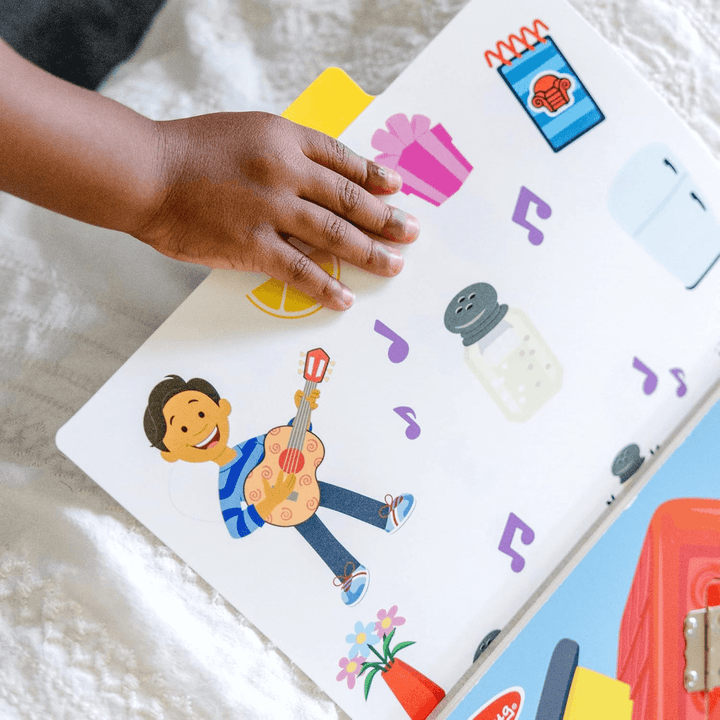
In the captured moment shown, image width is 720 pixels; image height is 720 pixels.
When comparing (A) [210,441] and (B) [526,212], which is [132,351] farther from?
(B) [526,212]

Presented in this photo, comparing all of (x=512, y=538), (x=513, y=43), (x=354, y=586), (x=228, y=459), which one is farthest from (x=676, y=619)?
(x=513, y=43)

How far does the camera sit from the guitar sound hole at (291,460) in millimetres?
434

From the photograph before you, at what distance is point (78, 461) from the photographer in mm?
429

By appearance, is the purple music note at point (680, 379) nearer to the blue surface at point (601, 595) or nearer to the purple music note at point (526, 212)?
the blue surface at point (601, 595)

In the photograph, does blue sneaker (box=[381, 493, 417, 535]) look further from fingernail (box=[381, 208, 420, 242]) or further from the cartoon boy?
fingernail (box=[381, 208, 420, 242])

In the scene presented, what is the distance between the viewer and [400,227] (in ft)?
1.46

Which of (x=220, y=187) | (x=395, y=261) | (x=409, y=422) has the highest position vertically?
(x=220, y=187)

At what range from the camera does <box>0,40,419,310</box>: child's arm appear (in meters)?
0.40

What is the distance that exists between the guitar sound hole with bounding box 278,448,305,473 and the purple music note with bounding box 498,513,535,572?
0.50 feet

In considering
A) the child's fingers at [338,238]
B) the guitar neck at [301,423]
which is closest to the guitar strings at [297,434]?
the guitar neck at [301,423]

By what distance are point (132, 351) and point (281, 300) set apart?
0.43ft

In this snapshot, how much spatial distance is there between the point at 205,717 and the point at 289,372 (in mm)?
253

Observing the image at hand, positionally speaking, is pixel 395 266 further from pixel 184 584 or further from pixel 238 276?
pixel 184 584

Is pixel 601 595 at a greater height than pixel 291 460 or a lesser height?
lesser
